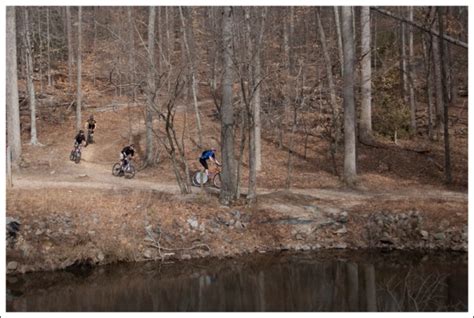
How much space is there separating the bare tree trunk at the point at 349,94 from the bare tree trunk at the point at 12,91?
12.6 m

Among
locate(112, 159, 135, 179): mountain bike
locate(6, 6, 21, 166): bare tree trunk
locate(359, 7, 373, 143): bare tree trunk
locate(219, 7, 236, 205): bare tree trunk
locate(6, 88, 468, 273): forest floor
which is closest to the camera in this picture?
locate(6, 88, 468, 273): forest floor

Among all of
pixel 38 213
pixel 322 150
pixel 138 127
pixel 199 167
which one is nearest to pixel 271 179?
pixel 199 167

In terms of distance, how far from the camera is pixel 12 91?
1941cm

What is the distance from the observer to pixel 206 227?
514 inches

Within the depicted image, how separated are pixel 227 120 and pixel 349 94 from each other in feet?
17.7

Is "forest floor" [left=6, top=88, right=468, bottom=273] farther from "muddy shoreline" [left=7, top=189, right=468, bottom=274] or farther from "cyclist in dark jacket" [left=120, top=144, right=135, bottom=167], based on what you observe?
"cyclist in dark jacket" [left=120, top=144, right=135, bottom=167]

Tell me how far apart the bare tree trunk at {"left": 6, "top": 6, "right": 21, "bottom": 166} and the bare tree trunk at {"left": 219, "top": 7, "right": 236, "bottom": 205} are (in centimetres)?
946

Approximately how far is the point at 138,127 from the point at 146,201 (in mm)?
14934

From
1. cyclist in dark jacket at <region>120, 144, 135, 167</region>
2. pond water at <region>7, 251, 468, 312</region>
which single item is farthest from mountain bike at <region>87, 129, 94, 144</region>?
pond water at <region>7, 251, 468, 312</region>

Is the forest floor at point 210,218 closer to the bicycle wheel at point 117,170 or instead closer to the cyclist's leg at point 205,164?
the bicycle wheel at point 117,170

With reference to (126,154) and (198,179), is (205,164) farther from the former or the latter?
(126,154)

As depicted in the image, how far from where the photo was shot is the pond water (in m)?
9.40

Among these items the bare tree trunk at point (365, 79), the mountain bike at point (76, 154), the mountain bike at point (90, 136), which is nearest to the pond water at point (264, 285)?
the bare tree trunk at point (365, 79)

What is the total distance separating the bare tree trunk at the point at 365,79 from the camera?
19.8 m
